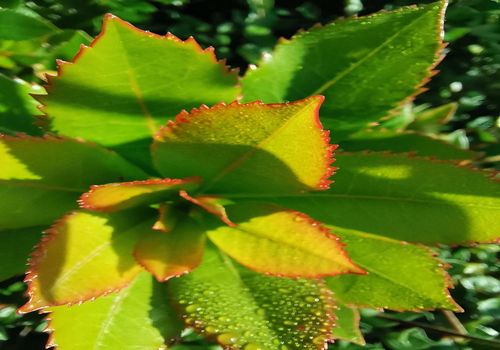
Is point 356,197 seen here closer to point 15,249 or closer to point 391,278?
point 391,278

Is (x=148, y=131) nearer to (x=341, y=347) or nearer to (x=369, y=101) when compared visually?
(x=369, y=101)

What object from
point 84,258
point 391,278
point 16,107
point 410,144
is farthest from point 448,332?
point 16,107

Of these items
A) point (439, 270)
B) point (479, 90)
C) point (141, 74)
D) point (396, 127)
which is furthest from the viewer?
point (479, 90)

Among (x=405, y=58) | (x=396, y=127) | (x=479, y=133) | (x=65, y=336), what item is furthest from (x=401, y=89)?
(x=65, y=336)

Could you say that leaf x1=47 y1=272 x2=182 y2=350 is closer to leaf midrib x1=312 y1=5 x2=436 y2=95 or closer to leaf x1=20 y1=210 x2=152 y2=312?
leaf x1=20 y1=210 x2=152 y2=312

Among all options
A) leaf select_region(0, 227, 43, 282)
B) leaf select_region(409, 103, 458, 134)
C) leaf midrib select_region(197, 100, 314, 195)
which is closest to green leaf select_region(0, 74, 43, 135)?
leaf select_region(0, 227, 43, 282)
